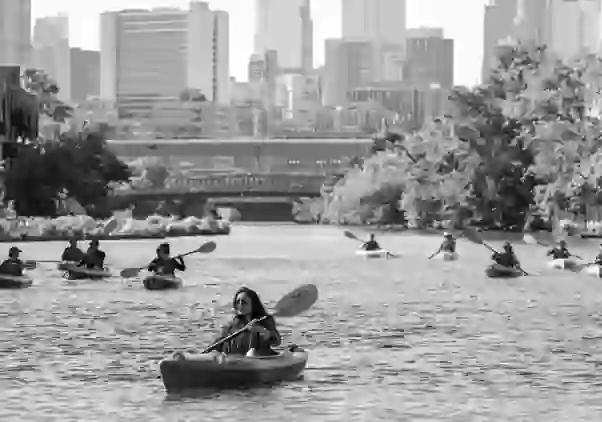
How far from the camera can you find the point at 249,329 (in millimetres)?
22516

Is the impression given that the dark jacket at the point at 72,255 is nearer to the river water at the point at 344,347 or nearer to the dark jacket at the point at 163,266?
the river water at the point at 344,347

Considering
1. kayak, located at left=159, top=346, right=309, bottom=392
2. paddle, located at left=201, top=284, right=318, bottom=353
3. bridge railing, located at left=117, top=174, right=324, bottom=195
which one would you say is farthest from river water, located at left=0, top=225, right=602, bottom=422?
bridge railing, located at left=117, top=174, right=324, bottom=195

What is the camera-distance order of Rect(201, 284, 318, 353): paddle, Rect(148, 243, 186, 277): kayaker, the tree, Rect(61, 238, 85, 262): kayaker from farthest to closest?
the tree
Rect(61, 238, 85, 262): kayaker
Rect(148, 243, 186, 277): kayaker
Rect(201, 284, 318, 353): paddle

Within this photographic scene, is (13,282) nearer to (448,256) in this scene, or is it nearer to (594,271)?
(594,271)

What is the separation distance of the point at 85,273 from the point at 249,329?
2333cm

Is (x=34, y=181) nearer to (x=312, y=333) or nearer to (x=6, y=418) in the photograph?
(x=312, y=333)

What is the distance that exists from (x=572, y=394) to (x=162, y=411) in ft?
18.9

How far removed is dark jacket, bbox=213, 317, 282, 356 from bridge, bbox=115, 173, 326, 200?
4011 inches

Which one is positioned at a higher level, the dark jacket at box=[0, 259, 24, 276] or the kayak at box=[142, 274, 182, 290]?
the dark jacket at box=[0, 259, 24, 276]

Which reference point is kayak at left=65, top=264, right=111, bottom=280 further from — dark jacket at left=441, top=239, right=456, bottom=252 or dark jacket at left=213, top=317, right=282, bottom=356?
dark jacket at left=213, top=317, right=282, bottom=356

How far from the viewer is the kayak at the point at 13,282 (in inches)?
1631

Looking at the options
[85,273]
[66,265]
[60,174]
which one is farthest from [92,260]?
[60,174]

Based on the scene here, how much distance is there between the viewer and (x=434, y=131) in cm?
9362

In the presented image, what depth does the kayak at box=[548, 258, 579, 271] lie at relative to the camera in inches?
1981
